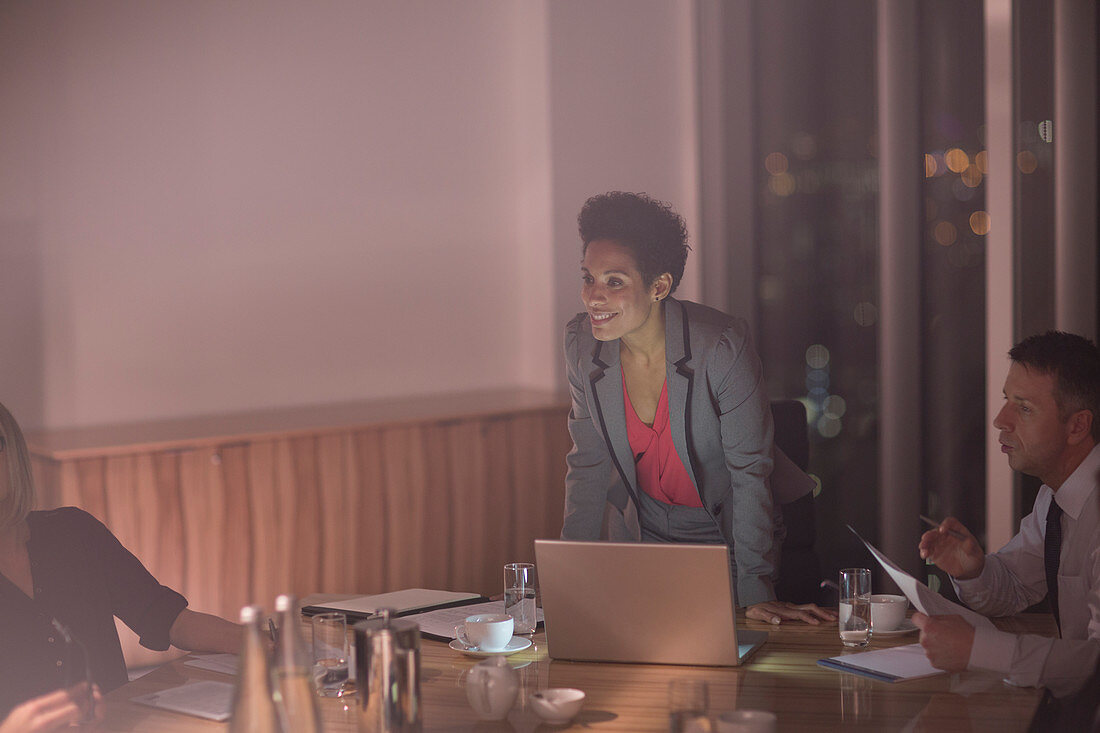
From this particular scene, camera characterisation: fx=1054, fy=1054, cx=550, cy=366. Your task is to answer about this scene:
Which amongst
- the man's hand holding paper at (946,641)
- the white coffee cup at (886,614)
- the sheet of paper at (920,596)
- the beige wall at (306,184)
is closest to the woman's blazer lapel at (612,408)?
the white coffee cup at (886,614)

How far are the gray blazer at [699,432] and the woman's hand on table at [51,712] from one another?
4.15ft

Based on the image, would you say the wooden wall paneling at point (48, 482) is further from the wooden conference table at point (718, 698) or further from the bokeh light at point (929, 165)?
the bokeh light at point (929, 165)

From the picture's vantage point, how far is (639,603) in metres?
1.76

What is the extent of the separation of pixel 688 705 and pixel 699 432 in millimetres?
1337

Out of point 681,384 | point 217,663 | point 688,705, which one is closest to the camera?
point 688,705

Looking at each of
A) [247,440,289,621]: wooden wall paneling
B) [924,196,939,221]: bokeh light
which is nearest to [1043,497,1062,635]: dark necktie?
[924,196,939,221]: bokeh light

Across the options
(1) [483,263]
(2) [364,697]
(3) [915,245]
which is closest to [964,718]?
(2) [364,697]

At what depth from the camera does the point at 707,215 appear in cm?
433

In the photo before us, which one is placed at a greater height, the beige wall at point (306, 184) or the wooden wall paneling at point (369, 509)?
the beige wall at point (306, 184)

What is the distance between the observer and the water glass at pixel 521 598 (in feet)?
6.58

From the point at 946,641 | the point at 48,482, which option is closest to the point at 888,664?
the point at 946,641

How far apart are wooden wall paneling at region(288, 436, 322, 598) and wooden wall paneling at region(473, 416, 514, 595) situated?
671 millimetres

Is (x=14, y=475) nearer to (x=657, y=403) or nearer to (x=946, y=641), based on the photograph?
(x=657, y=403)

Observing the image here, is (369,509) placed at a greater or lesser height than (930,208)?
lesser
